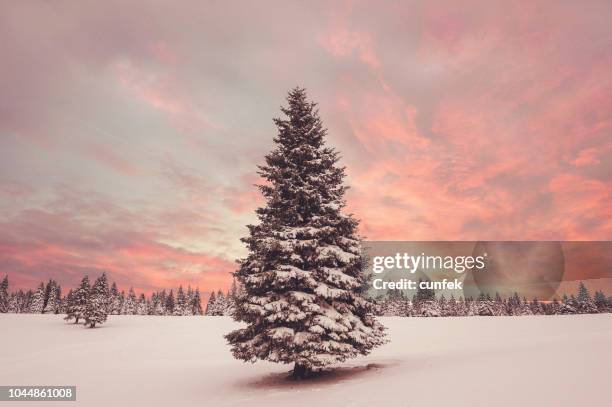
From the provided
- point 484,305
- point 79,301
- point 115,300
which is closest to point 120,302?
point 115,300

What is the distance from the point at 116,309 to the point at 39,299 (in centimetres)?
2626

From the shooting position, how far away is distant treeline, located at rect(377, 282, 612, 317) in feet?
276

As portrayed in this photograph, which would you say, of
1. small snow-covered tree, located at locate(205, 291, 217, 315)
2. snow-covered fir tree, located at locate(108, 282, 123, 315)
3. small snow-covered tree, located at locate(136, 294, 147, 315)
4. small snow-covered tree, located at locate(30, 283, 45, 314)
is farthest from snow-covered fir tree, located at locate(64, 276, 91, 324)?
small snow-covered tree, located at locate(30, 283, 45, 314)

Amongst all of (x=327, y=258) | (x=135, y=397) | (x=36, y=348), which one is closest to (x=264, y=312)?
(x=327, y=258)

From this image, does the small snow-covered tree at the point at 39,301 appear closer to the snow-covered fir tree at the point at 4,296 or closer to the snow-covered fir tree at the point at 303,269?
the snow-covered fir tree at the point at 4,296

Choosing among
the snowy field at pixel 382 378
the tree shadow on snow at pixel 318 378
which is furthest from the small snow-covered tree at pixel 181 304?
the tree shadow on snow at pixel 318 378

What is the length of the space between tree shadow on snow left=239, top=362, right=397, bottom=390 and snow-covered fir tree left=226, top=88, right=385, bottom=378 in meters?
0.73

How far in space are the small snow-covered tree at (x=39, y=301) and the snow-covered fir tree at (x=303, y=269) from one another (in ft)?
518

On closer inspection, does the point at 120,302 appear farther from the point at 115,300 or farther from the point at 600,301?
the point at 600,301

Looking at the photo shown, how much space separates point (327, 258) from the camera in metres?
15.8

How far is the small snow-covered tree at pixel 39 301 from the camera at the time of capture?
13938 centimetres

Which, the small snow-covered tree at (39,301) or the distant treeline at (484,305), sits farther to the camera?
the small snow-covered tree at (39,301)

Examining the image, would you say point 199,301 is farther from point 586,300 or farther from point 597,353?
point 597,353

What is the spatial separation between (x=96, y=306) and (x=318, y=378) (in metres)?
62.8
